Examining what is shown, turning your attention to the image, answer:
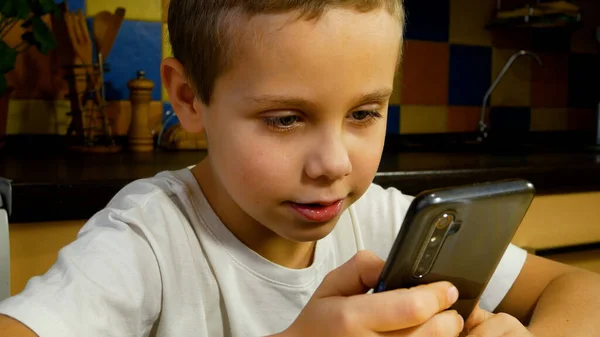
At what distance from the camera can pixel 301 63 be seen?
0.59 m

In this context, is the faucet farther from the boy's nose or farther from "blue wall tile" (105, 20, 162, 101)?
the boy's nose

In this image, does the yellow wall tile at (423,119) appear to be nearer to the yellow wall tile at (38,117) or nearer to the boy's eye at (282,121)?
the yellow wall tile at (38,117)

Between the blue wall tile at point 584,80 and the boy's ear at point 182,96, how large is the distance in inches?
75.2

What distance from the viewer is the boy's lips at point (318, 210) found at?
64 cm

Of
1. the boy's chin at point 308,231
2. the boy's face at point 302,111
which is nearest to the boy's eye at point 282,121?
the boy's face at point 302,111

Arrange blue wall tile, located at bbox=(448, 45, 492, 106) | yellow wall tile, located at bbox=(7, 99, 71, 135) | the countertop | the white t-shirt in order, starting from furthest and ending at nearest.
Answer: blue wall tile, located at bbox=(448, 45, 492, 106)
yellow wall tile, located at bbox=(7, 99, 71, 135)
the countertop
the white t-shirt

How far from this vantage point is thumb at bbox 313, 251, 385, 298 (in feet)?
1.75

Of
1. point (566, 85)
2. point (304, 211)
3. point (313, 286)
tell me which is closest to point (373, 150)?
point (304, 211)

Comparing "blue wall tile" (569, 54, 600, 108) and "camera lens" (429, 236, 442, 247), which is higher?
"camera lens" (429, 236, 442, 247)

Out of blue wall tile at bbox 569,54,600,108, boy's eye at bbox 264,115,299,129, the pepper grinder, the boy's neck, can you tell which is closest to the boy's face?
boy's eye at bbox 264,115,299,129

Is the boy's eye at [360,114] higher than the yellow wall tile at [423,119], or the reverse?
the boy's eye at [360,114]

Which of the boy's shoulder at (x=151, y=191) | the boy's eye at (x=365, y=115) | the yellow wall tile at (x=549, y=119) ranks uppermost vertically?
the boy's eye at (x=365, y=115)

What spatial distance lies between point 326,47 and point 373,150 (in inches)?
5.3

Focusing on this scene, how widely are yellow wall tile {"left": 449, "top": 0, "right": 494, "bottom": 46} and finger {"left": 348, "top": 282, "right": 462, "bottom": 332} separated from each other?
5.42ft
